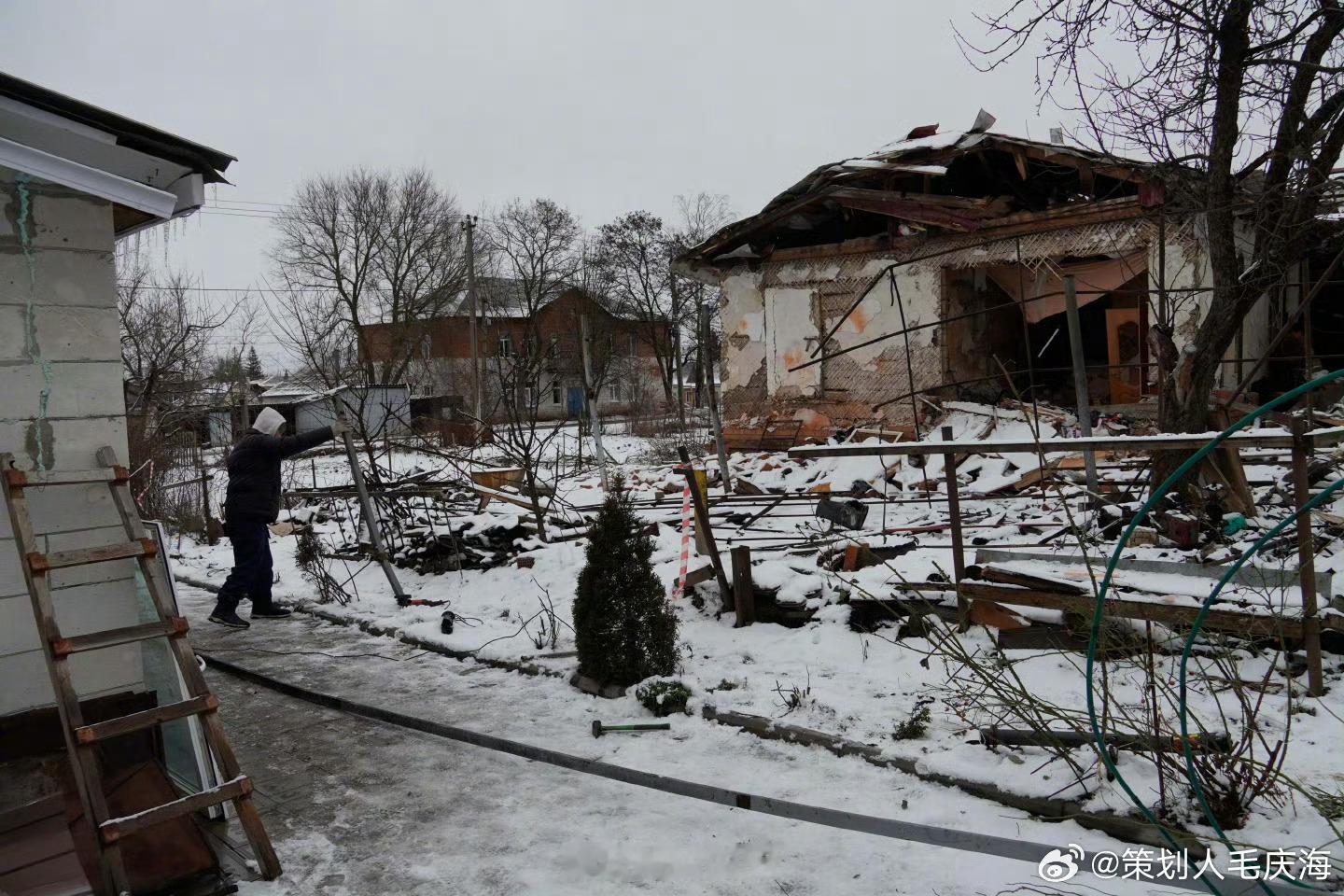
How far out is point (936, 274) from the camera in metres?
13.4

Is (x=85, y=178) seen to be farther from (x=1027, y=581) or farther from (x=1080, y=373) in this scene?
(x=1080, y=373)

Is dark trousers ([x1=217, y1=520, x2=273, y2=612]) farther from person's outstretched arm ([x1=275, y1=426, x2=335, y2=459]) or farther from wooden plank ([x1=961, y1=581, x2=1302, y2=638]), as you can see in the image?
wooden plank ([x1=961, y1=581, x2=1302, y2=638])

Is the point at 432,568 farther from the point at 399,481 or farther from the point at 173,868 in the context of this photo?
the point at 173,868

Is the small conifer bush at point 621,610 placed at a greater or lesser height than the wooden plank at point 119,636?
lesser

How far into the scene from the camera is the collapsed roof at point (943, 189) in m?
12.0

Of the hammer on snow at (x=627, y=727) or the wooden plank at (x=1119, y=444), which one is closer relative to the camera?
the wooden plank at (x=1119, y=444)

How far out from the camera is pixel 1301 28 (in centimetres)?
588

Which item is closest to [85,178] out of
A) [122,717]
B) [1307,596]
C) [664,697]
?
[122,717]

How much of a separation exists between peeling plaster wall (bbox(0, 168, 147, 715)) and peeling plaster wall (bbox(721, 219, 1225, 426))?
33.5 feet

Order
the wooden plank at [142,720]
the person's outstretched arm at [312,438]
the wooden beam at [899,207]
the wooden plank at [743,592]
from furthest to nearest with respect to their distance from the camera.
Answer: the wooden beam at [899,207] → the person's outstretched arm at [312,438] → the wooden plank at [743,592] → the wooden plank at [142,720]

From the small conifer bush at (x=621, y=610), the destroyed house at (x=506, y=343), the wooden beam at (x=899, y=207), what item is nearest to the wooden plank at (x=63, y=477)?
the small conifer bush at (x=621, y=610)

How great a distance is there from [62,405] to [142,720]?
1672 millimetres

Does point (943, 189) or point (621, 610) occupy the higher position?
point (943, 189)

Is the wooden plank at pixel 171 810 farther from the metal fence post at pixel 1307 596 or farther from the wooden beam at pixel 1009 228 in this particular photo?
the wooden beam at pixel 1009 228
